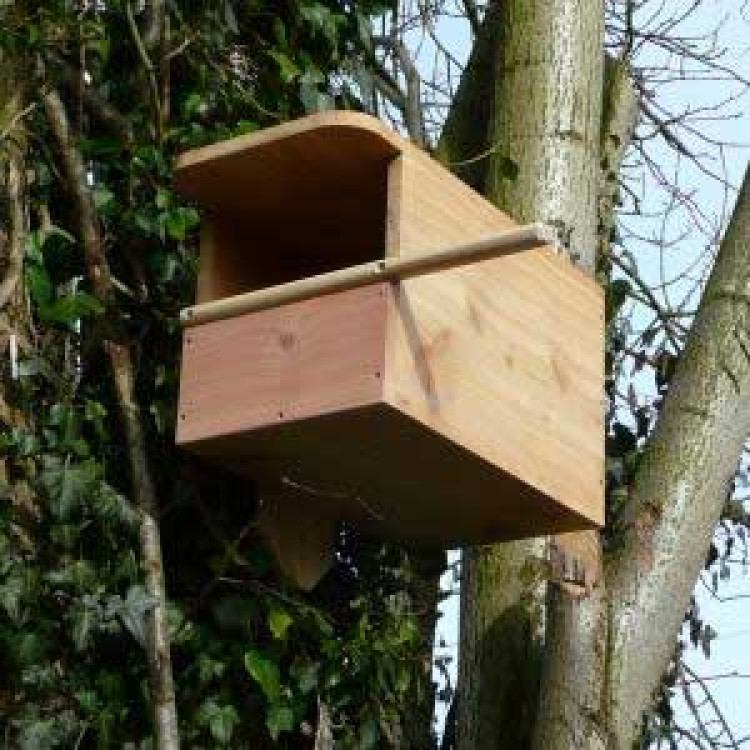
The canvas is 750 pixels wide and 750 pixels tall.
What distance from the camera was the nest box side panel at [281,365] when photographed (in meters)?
2.42

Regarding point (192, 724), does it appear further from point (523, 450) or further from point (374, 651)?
point (523, 450)

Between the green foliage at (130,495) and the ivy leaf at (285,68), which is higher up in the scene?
the ivy leaf at (285,68)

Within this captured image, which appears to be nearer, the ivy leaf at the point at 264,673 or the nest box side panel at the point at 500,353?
the nest box side panel at the point at 500,353

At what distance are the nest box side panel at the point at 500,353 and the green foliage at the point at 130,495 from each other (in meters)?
0.35

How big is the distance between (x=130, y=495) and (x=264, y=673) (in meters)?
0.28

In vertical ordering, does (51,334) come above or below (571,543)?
above

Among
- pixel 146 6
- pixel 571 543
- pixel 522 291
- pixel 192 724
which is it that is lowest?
pixel 192 724

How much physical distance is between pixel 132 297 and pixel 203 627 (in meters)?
0.45

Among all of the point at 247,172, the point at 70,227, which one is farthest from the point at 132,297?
the point at 247,172

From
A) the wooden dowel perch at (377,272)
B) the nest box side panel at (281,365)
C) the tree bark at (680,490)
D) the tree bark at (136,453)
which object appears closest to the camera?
the wooden dowel perch at (377,272)

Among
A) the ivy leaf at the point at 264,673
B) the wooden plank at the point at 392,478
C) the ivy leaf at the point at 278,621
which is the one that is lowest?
the ivy leaf at the point at 264,673

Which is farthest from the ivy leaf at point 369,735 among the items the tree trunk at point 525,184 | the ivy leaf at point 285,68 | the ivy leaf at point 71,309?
the ivy leaf at point 285,68

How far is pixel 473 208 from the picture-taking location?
2652mm

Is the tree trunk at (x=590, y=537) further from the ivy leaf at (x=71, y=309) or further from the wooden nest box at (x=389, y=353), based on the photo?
the ivy leaf at (x=71, y=309)
